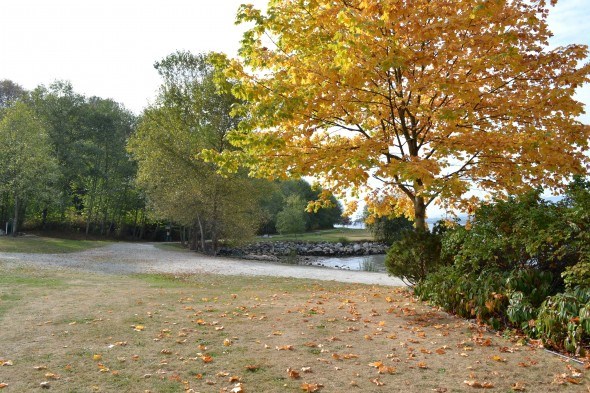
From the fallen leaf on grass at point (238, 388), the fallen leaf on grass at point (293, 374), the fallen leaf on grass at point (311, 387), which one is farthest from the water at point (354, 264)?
the fallen leaf on grass at point (238, 388)

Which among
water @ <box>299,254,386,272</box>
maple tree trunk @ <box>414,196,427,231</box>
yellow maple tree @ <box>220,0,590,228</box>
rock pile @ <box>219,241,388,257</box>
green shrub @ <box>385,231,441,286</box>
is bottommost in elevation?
water @ <box>299,254,386,272</box>

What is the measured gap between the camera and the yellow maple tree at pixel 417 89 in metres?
7.48

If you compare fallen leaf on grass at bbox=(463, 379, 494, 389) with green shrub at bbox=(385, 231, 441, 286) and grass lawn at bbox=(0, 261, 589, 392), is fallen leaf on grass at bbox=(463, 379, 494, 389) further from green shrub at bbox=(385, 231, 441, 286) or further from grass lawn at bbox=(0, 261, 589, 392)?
green shrub at bbox=(385, 231, 441, 286)

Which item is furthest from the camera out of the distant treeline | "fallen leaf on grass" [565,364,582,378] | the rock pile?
the rock pile

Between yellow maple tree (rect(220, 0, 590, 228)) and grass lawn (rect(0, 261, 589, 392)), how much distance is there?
2.62 metres

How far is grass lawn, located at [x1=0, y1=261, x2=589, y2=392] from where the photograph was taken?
4156 millimetres

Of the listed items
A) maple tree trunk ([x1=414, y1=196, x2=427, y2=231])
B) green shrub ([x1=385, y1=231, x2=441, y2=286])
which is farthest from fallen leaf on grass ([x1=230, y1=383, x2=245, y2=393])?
maple tree trunk ([x1=414, y1=196, x2=427, y2=231])

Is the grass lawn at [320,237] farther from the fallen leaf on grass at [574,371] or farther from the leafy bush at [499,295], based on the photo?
the fallen leaf on grass at [574,371]

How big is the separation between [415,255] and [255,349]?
4769 millimetres

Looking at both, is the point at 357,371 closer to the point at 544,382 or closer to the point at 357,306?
the point at 544,382

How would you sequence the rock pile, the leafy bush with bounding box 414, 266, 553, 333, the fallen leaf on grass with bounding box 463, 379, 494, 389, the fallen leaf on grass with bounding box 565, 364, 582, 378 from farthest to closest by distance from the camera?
the rock pile < the leafy bush with bounding box 414, 266, 553, 333 < the fallen leaf on grass with bounding box 565, 364, 582, 378 < the fallen leaf on grass with bounding box 463, 379, 494, 389

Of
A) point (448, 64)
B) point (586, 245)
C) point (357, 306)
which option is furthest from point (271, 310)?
point (448, 64)

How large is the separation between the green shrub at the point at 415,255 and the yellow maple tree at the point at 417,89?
1187 mm

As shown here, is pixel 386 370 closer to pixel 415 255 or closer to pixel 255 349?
pixel 255 349
